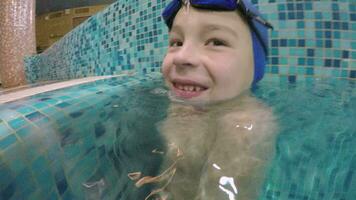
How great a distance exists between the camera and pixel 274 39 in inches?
59.8

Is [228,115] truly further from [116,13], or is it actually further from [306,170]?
[116,13]

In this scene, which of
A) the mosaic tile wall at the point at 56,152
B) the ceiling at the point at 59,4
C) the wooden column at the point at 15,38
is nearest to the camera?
the mosaic tile wall at the point at 56,152

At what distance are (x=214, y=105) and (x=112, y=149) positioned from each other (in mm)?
366

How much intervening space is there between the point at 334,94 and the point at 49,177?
41.7 inches

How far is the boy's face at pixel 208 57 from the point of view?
903 mm

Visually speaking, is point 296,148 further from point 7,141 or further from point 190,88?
point 7,141

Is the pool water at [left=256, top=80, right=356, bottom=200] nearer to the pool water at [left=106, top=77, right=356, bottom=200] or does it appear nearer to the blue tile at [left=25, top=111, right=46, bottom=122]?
the pool water at [left=106, top=77, right=356, bottom=200]

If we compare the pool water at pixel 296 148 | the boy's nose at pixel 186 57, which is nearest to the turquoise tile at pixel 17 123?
the pool water at pixel 296 148

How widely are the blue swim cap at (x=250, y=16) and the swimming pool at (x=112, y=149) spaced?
194mm

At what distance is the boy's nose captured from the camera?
2.93 ft

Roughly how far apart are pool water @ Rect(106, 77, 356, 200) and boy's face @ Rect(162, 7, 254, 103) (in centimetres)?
13

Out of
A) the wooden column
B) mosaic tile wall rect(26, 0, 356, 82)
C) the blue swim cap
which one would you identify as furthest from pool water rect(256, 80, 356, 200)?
the wooden column

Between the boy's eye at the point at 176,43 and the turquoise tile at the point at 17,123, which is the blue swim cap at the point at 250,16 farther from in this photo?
the turquoise tile at the point at 17,123

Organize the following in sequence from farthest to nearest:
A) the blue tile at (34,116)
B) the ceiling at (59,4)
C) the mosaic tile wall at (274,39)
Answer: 1. the ceiling at (59,4)
2. the mosaic tile wall at (274,39)
3. the blue tile at (34,116)
